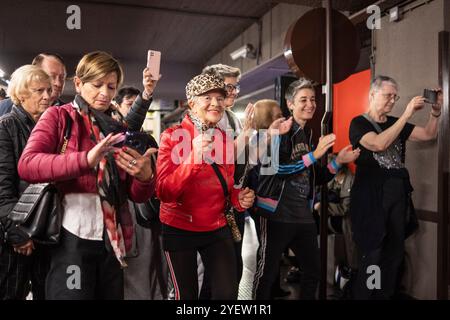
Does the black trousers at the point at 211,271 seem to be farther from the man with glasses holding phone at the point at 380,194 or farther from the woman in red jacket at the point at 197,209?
the man with glasses holding phone at the point at 380,194

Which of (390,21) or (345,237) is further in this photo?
(345,237)

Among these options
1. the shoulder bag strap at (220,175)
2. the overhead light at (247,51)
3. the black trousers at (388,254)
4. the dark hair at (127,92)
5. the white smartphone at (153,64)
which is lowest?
the black trousers at (388,254)

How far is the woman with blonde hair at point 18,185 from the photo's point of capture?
59.6 inches

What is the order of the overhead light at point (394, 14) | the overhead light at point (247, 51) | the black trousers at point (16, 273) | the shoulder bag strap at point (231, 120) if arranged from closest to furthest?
the black trousers at point (16, 273)
the shoulder bag strap at point (231, 120)
the overhead light at point (394, 14)
the overhead light at point (247, 51)

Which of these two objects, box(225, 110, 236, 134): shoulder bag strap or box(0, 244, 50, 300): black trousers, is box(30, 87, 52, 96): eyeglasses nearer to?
box(0, 244, 50, 300): black trousers

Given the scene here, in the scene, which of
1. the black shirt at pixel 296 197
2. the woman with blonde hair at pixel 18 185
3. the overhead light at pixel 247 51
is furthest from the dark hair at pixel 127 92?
the overhead light at pixel 247 51

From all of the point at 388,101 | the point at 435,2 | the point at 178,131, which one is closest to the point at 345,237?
the point at 388,101

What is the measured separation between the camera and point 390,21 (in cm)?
304

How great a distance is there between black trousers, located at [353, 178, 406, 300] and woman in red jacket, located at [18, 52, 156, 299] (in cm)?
158

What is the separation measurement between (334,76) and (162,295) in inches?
68.2

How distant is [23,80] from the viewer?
69.6 inches

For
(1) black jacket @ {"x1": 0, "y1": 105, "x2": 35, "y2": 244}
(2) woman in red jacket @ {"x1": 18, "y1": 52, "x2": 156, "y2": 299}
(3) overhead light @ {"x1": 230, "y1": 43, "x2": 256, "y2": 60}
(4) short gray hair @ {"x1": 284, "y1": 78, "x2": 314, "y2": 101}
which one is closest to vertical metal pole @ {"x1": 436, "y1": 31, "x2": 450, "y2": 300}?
(4) short gray hair @ {"x1": 284, "y1": 78, "x2": 314, "y2": 101}

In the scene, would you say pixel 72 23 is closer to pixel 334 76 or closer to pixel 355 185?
pixel 334 76

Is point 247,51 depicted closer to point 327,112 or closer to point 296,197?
point 327,112
